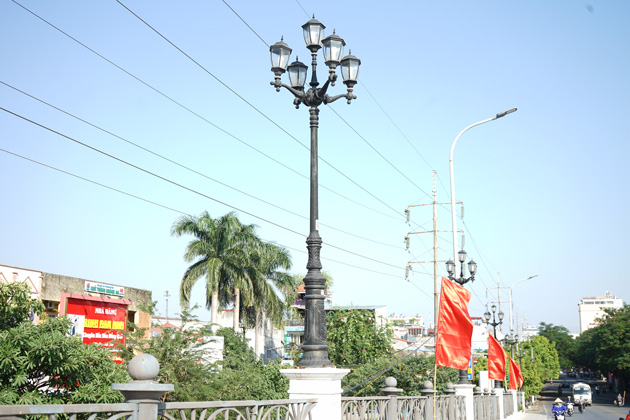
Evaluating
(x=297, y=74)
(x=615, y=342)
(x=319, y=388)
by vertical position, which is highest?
(x=297, y=74)

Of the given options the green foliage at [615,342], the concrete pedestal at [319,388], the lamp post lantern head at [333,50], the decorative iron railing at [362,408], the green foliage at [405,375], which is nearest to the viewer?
the concrete pedestal at [319,388]

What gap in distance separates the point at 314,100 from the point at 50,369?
559 cm

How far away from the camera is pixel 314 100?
33.3ft

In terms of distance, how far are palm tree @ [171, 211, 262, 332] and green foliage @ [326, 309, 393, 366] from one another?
6.65 meters

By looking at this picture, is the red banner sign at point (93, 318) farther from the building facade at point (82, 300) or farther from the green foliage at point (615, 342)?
the green foliage at point (615, 342)

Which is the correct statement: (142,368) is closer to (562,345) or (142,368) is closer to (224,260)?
(224,260)

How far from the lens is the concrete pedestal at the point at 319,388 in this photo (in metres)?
8.48

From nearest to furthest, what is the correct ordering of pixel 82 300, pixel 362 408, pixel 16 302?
pixel 362 408, pixel 16 302, pixel 82 300

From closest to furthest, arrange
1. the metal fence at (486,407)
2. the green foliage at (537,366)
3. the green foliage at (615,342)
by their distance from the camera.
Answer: the metal fence at (486,407), the green foliage at (537,366), the green foliage at (615,342)

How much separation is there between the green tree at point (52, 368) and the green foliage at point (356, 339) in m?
33.4

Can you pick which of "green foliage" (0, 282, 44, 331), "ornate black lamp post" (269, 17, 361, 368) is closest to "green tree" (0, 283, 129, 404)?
"green foliage" (0, 282, 44, 331)

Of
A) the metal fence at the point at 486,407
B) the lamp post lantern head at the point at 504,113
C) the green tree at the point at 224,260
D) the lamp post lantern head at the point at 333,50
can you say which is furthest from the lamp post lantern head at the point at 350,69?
the green tree at the point at 224,260

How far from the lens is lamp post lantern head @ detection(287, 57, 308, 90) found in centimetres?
1043

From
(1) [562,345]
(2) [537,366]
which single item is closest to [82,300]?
(2) [537,366]
